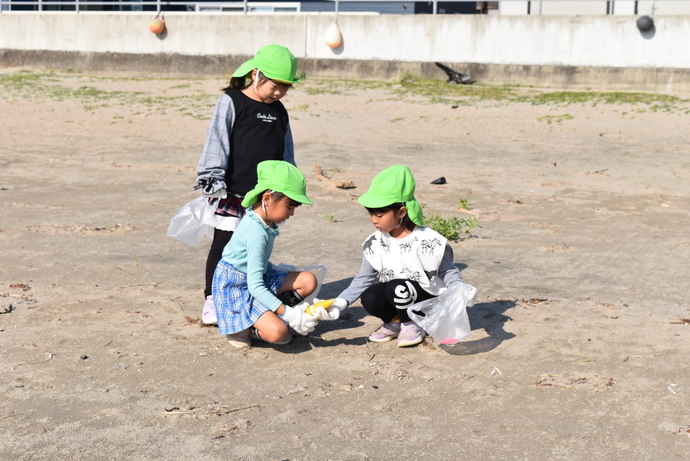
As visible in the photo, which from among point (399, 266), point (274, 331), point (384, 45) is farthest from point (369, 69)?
point (274, 331)

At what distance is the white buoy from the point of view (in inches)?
728

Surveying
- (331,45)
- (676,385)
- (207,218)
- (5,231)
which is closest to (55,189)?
(5,231)

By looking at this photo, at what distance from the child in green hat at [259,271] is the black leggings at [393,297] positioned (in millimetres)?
454

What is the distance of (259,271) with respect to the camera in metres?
4.23

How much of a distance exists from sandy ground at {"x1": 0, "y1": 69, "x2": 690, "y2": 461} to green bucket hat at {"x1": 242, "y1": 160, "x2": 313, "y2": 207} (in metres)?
0.84

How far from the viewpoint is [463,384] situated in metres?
3.88

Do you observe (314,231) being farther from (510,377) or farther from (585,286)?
(510,377)

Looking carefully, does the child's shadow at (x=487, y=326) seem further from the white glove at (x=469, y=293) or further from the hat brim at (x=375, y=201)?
the hat brim at (x=375, y=201)

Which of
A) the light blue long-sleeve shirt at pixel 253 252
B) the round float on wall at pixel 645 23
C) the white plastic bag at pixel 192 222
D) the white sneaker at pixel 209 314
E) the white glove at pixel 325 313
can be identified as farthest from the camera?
the round float on wall at pixel 645 23

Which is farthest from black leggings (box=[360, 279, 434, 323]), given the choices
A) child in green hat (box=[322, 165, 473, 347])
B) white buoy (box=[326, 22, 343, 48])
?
white buoy (box=[326, 22, 343, 48])

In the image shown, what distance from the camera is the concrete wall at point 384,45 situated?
1617 centimetres

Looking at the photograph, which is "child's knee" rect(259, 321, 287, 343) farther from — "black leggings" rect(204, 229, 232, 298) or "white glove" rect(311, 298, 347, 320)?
"black leggings" rect(204, 229, 232, 298)

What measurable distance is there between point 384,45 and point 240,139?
1414 cm

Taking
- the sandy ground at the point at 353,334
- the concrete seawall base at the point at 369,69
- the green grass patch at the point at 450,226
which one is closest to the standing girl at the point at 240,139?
the sandy ground at the point at 353,334
